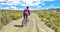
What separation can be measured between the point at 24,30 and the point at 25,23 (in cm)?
250

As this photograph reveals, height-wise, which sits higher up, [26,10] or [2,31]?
[26,10]

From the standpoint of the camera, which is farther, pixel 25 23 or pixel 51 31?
pixel 25 23

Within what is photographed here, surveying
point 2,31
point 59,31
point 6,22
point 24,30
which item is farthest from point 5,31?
point 6,22

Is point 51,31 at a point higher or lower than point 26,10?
lower

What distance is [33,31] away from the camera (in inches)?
781

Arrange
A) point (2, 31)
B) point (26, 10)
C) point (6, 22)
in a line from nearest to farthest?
point (2, 31) → point (26, 10) → point (6, 22)

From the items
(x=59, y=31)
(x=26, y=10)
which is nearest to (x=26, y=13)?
(x=26, y=10)

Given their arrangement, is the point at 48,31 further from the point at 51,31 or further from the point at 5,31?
the point at 5,31

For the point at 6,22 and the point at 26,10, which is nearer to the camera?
the point at 26,10

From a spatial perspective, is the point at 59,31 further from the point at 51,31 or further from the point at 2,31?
the point at 2,31

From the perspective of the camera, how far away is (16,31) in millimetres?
19406

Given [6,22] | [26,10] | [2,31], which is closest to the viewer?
[2,31]

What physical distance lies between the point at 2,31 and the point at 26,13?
314cm

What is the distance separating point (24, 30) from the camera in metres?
19.9
